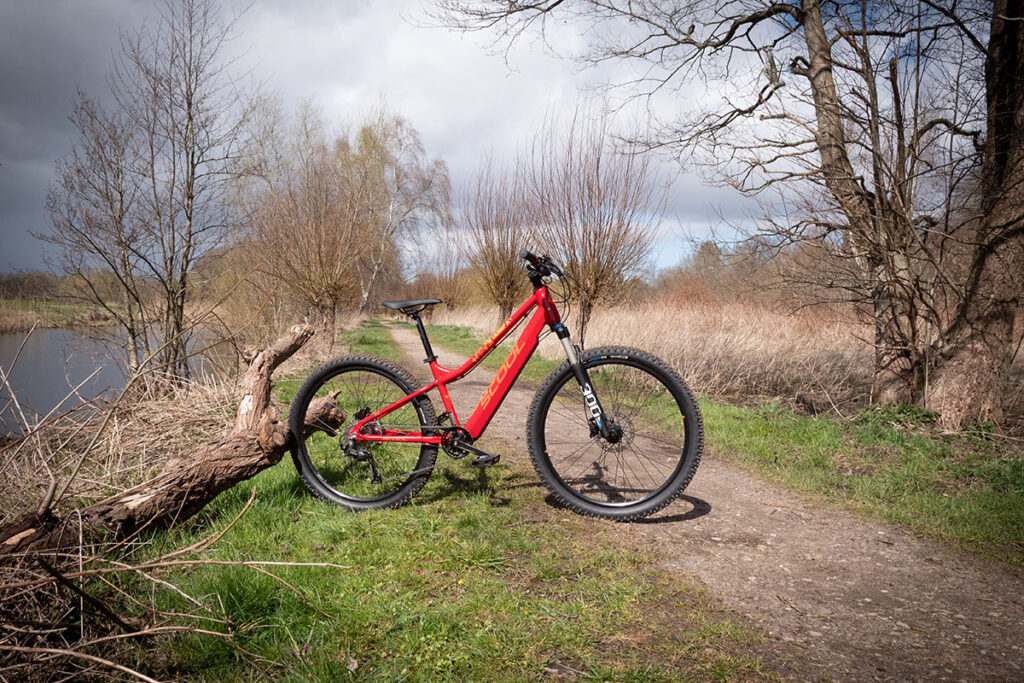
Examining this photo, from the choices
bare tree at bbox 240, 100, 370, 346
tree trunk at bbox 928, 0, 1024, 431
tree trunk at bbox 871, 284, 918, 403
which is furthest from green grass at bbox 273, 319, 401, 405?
tree trunk at bbox 928, 0, 1024, 431

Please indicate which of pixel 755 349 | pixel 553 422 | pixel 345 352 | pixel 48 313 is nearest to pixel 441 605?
pixel 553 422

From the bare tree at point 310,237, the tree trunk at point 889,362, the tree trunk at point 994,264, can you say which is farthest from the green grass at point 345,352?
the tree trunk at point 994,264

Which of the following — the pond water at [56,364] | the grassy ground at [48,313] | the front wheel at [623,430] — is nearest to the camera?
the front wheel at [623,430]

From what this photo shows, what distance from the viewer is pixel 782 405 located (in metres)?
7.30

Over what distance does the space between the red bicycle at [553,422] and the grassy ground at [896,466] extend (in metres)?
1.60

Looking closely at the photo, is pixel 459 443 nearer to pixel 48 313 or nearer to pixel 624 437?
pixel 624 437

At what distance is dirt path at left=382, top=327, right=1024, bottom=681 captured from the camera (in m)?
2.22

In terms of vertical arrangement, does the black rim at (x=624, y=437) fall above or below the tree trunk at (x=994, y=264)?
below

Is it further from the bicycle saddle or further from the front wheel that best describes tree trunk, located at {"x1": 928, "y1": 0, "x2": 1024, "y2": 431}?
the bicycle saddle

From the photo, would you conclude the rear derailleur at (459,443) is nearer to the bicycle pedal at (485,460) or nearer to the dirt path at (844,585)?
the bicycle pedal at (485,460)

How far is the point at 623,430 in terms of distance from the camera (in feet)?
11.2

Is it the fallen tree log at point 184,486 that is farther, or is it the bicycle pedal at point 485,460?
the bicycle pedal at point 485,460

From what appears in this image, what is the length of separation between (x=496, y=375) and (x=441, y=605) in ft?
4.51

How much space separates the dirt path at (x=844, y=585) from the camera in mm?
2221
